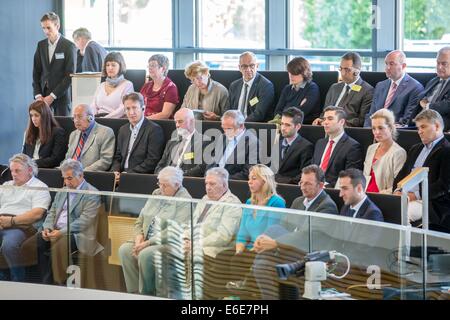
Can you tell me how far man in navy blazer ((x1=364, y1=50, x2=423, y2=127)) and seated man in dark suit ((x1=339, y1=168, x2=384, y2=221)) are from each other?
1589 millimetres

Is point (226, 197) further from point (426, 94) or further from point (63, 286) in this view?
point (426, 94)

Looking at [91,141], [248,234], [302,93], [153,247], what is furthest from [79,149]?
[248,234]

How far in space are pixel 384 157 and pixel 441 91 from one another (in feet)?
3.18

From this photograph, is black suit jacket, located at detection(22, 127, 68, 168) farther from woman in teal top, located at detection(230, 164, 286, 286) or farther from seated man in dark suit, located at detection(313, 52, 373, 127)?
woman in teal top, located at detection(230, 164, 286, 286)

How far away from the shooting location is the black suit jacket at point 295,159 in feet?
27.3

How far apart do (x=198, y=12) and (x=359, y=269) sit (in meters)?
7.56

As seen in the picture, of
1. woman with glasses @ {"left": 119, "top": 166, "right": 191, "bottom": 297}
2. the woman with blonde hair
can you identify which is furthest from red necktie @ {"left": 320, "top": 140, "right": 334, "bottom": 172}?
woman with glasses @ {"left": 119, "top": 166, "right": 191, "bottom": 297}

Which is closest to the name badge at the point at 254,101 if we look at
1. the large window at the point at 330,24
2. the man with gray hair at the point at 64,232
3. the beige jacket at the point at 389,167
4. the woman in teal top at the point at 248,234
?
the beige jacket at the point at 389,167

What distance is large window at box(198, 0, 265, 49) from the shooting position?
12.3 m

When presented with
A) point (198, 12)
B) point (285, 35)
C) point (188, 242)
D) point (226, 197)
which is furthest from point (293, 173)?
point (198, 12)

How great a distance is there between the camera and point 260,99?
9555 millimetres

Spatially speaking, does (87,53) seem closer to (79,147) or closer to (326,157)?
(79,147)

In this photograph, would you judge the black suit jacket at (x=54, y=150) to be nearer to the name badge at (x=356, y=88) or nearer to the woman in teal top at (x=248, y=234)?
the name badge at (x=356, y=88)

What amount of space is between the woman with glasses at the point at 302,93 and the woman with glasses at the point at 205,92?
→ 0.62 meters
